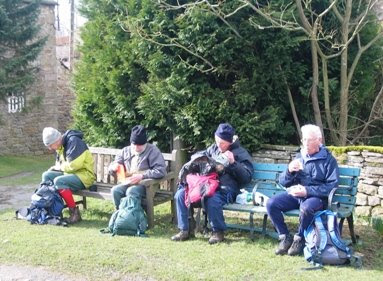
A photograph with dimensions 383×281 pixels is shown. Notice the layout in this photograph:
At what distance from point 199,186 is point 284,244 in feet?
3.66

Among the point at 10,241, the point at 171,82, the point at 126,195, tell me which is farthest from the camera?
the point at 171,82

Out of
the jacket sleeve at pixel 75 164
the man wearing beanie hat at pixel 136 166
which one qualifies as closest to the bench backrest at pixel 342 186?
the man wearing beanie hat at pixel 136 166

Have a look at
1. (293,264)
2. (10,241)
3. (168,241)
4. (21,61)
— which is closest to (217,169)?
(168,241)

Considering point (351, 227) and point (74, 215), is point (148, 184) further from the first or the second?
point (351, 227)

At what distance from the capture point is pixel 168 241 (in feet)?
18.9

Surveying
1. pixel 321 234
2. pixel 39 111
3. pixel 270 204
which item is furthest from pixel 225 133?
pixel 39 111

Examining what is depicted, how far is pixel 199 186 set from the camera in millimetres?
5738

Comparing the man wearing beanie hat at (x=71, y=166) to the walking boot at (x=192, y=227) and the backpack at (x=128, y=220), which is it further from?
the walking boot at (x=192, y=227)

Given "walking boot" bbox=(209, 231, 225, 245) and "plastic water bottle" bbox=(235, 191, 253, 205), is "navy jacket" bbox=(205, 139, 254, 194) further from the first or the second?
"walking boot" bbox=(209, 231, 225, 245)

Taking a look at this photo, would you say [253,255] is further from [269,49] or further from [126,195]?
[269,49]

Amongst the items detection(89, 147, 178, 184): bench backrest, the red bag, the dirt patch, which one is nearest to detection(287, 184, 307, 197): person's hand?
the red bag

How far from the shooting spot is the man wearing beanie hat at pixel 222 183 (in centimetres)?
566

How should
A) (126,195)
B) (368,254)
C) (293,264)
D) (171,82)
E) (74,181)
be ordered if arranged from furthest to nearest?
(171,82) → (74,181) → (126,195) → (368,254) → (293,264)

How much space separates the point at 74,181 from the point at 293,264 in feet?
10.3
